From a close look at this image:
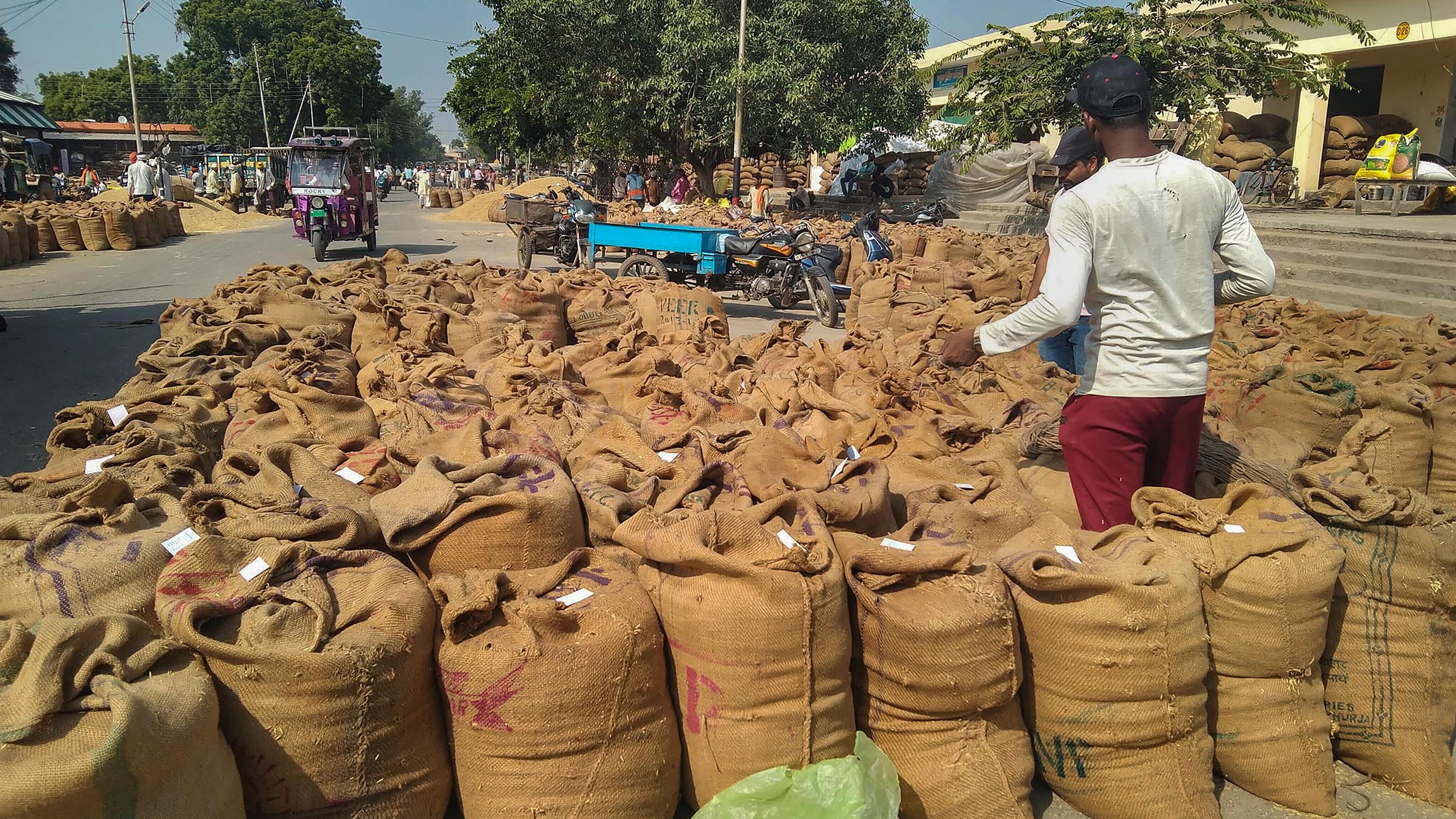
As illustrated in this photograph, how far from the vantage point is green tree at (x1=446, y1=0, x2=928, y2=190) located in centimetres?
2205

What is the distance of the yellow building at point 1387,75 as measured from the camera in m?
16.4

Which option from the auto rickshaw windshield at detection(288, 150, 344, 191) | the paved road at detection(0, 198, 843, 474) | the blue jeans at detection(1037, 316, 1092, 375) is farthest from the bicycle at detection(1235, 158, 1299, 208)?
the auto rickshaw windshield at detection(288, 150, 344, 191)

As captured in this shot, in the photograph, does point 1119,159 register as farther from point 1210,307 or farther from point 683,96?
point 683,96

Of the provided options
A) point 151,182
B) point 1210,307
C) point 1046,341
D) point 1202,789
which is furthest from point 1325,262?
point 151,182

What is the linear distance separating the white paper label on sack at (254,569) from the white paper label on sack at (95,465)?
95 cm

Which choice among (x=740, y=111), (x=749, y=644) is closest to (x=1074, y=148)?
(x=749, y=644)

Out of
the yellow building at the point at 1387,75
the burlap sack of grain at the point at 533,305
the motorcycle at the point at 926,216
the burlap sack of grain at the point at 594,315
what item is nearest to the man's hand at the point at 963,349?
the burlap sack of grain at the point at 533,305

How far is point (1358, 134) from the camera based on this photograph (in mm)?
18031

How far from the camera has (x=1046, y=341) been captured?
4688 millimetres

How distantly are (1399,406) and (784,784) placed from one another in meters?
3.00

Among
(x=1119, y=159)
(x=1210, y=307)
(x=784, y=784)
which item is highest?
(x=1119, y=159)

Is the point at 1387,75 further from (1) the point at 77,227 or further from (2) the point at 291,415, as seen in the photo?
(1) the point at 77,227

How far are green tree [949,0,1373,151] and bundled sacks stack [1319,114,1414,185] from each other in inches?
125

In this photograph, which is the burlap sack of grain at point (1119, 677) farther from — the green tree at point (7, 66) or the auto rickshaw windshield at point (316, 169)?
the green tree at point (7, 66)
